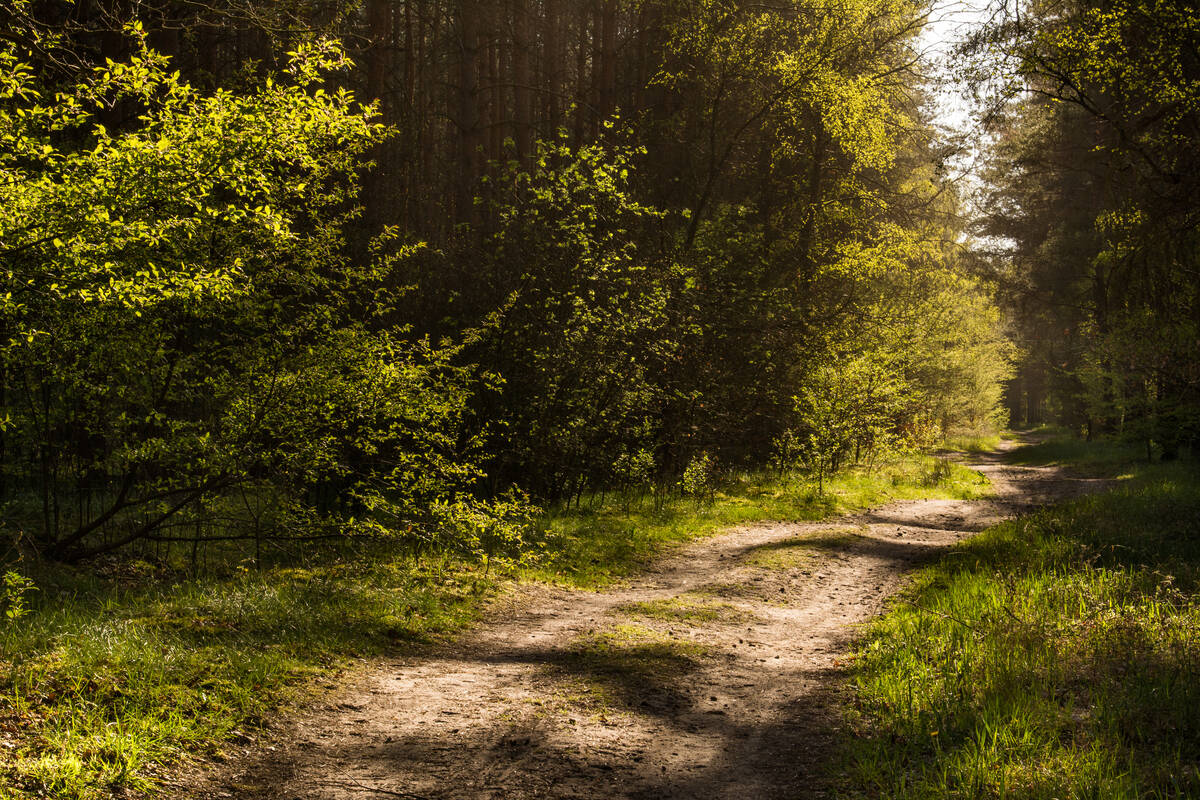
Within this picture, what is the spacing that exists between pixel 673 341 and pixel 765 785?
1080 cm

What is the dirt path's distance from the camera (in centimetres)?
451

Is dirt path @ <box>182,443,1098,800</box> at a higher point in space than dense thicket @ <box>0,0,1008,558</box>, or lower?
lower

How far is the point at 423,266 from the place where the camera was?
14125 mm

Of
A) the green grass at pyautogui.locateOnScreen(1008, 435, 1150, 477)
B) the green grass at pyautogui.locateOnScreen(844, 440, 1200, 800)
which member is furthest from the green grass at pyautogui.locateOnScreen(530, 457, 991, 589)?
the green grass at pyautogui.locateOnScreen(1008, 435, 1150, 477)

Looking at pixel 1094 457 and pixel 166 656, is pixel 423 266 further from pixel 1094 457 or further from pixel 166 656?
pixel 1094 457

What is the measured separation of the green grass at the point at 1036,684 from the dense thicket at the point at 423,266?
15.3ft

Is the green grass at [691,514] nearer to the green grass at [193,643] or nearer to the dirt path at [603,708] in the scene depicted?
the green grass at [193,643]

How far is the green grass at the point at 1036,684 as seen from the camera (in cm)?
415

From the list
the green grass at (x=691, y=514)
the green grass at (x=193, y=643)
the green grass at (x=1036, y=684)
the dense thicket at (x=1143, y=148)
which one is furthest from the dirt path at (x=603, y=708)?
the dense thicket at (x=1143, y=148)

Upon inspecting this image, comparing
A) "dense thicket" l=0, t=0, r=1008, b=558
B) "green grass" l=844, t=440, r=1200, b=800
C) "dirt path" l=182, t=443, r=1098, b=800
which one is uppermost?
"dense thicket" l=0, t=0, r=1008, b=558

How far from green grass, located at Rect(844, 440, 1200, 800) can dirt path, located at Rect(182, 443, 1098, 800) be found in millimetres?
495

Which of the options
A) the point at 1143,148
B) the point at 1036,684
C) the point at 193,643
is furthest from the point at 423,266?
the point at 1143,148

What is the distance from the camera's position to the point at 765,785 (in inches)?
179

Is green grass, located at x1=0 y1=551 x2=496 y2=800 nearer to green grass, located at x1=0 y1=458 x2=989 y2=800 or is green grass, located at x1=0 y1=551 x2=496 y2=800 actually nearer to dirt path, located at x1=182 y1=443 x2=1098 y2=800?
green grass, located at x1=0 y1=458 x2=989 y2=800
